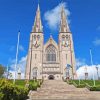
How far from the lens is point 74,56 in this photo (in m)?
64.6

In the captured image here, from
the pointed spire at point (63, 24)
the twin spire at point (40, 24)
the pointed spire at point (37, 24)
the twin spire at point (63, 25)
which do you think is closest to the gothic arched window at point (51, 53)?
the twin spire at point (40, 24)

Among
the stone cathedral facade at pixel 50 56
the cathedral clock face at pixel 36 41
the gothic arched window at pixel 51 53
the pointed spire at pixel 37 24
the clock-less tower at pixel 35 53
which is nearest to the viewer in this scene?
the clock-less tower at pixel 35 53

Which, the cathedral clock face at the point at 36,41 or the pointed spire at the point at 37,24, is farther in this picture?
the pointed spire at the point at 37,24

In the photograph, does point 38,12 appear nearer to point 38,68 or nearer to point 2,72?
point 38,68

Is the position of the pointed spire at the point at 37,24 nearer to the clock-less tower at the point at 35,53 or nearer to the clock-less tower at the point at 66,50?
the clock-less tower at the point at 35,53

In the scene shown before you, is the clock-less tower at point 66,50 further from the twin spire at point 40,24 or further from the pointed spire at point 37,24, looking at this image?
the pointed spire at point 37,24

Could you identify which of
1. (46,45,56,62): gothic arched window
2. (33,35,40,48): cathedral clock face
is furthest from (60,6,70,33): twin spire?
(33,35,40,48): cathedral clock face

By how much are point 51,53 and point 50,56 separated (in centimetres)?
116

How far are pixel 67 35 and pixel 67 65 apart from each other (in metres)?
11.1

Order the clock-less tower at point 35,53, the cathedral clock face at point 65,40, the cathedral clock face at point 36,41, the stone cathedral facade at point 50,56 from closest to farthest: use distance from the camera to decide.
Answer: the clock-less tower at point 35,53 → the stone cathedral facade at point 50,56 → the cathedral clock face at point 36,41 → the cathedral clock face at point 65,40

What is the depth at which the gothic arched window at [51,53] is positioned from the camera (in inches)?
2576

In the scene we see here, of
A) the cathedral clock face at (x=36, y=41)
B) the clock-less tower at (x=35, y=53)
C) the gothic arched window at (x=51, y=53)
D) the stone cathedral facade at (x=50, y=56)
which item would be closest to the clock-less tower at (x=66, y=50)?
the stone cathedral facade at (x=50, y=56)

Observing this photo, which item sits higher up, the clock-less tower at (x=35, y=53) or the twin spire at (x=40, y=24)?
the twin spire at (x=40, y=24)

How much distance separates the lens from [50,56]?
65.8 m
